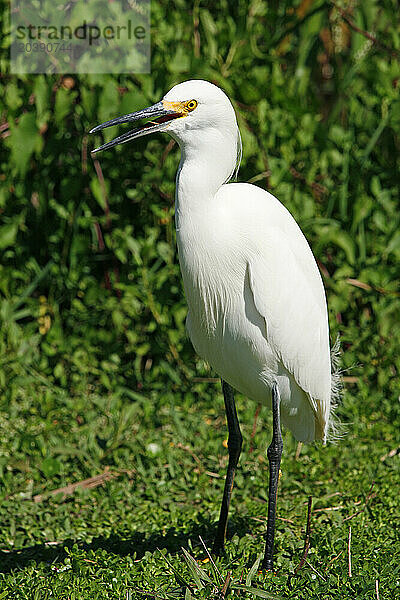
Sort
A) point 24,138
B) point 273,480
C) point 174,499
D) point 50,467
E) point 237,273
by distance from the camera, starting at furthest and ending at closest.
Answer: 1. point 24,138
2. point 50,467
3. point 174,499
4. point 273,480
5. point 237,273

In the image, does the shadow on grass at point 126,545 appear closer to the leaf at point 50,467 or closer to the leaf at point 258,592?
the leaf at point 50,467

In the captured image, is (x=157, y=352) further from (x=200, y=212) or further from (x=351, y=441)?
(x=200, y=212)

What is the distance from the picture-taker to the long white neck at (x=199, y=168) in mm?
2529

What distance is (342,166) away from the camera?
14.8 feet

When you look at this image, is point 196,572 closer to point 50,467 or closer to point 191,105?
point 50,467

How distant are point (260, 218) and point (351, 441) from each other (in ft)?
5.12

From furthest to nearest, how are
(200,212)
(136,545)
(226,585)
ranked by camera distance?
(136,545)
(200,212)
(226,585)

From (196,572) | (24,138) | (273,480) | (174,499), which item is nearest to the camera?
(196,572)

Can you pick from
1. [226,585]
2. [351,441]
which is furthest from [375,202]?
[226,585]

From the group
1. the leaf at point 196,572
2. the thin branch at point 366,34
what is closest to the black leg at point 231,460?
the leaf at point 196,572

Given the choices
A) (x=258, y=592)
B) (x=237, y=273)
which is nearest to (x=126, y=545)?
(x=258, y=592)

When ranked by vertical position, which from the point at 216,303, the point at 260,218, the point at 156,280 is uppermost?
the point at 260,218

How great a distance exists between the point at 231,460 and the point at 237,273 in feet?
2.63

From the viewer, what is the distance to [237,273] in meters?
2.63
